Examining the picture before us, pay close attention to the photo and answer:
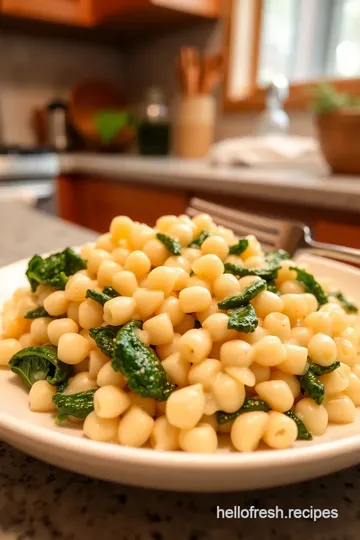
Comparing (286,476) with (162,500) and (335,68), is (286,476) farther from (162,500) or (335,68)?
(335,68)

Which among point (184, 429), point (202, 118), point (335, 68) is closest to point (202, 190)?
point (202, 118)

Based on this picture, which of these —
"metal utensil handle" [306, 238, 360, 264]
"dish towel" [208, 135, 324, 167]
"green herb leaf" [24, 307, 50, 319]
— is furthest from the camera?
"dish towel" [208, 135, 324, 167]

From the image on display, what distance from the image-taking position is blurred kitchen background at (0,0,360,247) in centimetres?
161

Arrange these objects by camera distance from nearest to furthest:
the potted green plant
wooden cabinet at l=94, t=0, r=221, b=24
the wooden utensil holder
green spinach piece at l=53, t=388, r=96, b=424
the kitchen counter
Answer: green spinach piece at l=53, t=388, r=96, b=424 → the kitchen counter → the potted green plant → wooden cabinet at l=94, t=0, r=221, b=24 → the wooden utensil holder

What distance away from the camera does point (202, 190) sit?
1.79 meters

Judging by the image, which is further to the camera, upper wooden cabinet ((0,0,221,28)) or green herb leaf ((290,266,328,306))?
upper wooden cabinet ((0,0,221,28))

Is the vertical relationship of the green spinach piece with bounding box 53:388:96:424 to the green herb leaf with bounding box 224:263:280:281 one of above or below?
below

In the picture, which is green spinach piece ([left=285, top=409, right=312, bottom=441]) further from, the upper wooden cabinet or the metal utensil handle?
the upper wooden cabinet

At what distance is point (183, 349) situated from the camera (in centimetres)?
41

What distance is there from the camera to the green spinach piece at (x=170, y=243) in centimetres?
55

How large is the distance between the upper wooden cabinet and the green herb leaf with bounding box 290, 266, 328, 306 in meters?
2.22

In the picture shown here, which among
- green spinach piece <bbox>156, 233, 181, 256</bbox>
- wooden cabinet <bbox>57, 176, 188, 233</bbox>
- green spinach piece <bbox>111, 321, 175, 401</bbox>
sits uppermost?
A: green spinach piece <bbox>156, 233, 181, 256</bbox>

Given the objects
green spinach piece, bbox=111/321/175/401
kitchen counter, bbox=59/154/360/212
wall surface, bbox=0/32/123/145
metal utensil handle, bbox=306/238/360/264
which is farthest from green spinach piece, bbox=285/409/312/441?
wall surface, bbox=0/32/123/145

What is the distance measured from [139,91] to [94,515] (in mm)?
3409
